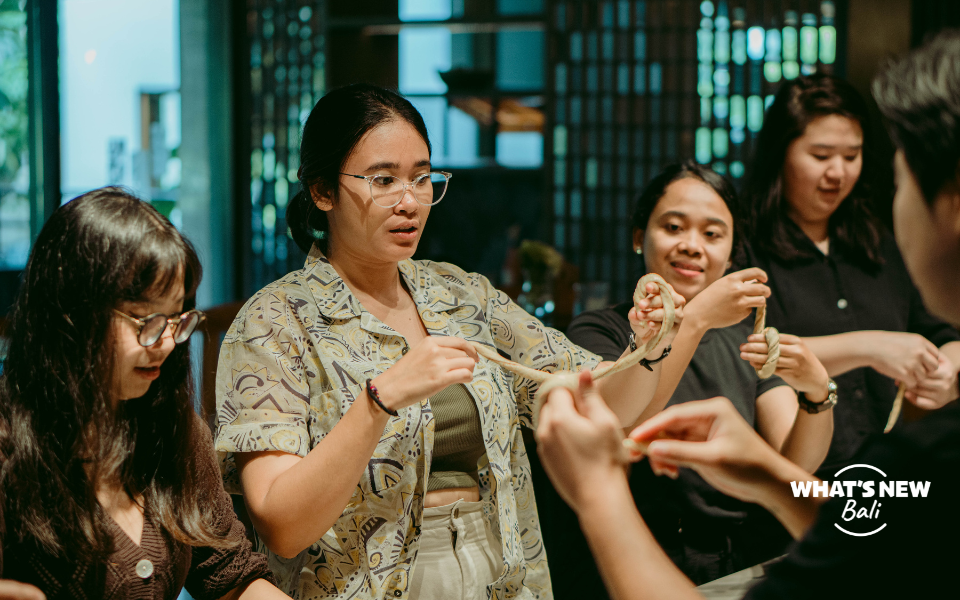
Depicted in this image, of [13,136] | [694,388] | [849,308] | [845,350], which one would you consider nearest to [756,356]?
[694,388]

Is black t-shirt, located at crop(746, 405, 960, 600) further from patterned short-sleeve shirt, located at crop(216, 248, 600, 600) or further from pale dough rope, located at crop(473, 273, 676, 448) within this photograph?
patterned short-sleeve shirt, located at crop(216, 248, 600, 600)

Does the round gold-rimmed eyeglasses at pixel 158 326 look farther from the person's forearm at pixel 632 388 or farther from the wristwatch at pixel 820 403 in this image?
the wristwatch at pixel 820 403

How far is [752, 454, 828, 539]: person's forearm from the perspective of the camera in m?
0.98

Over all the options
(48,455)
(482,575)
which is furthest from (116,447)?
(482,575)

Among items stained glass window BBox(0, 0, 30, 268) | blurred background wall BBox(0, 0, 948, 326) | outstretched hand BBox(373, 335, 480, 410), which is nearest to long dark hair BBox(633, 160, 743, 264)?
outstretched hand BBox(373, 335, 480, 410)

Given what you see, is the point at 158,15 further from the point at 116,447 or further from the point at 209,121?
the point at 116,447

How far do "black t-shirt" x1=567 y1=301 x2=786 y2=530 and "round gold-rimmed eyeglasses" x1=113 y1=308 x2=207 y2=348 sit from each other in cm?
92

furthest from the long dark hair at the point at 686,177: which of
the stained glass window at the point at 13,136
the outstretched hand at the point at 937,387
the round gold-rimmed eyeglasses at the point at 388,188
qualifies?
the stained glass window at the point at 13,136

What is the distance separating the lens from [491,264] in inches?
203

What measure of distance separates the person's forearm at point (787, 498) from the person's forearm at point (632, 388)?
519 millimetres

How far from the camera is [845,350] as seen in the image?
177cm

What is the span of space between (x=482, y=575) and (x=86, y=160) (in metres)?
4.04

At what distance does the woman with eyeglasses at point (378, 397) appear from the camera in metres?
1.17

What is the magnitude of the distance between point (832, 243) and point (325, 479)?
1.56 metres
